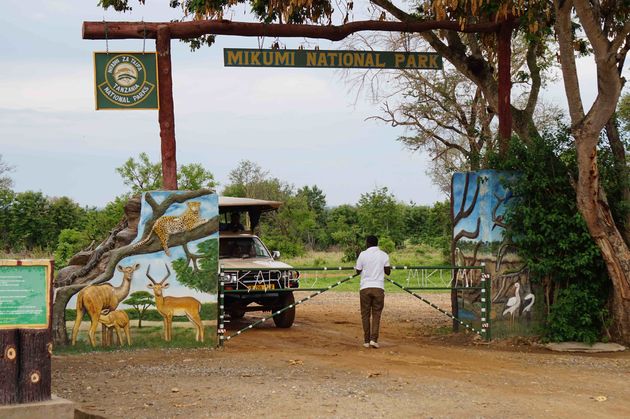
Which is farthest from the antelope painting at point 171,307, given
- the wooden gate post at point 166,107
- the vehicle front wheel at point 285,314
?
the vehicle front wheel at point 285,314

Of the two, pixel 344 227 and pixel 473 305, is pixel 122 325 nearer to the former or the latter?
pixel 473 305

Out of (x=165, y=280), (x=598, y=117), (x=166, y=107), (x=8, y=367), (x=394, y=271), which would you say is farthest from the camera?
(x=394, y=271)

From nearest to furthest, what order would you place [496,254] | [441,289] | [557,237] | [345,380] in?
[345,380] < [557,237] < [441,289] < [496,254]

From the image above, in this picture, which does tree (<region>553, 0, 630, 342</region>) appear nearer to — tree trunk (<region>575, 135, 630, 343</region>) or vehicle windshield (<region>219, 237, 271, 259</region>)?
tree trunk (<region>575, 135, 630, 343</region>)

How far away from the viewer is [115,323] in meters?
14.5

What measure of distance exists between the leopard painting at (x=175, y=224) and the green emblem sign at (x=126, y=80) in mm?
1833

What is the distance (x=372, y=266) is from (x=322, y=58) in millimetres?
3950

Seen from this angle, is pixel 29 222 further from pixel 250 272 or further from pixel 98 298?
pixel 98 298

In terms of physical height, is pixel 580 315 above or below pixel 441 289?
below

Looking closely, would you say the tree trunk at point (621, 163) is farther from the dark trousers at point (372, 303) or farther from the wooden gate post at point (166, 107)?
the wooden gate post at point (166, 107)

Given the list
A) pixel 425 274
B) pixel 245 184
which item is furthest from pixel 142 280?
pixel 245 184

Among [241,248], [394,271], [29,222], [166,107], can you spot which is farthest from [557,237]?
[29,222]

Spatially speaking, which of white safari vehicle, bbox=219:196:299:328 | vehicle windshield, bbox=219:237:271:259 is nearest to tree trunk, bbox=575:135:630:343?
white safari vehicle, bbox=219:196:299:328

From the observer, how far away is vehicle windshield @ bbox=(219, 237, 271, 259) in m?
18.7
